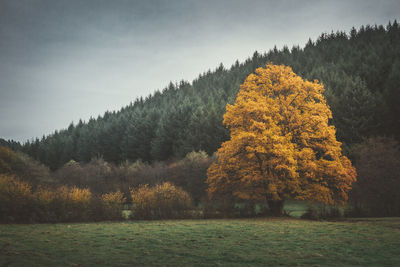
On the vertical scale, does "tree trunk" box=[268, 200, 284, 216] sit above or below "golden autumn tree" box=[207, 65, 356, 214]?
below

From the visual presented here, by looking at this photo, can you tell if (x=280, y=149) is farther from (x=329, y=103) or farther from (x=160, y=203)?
(x=329, y=103)

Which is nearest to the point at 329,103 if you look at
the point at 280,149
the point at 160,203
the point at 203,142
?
the point at 203,142

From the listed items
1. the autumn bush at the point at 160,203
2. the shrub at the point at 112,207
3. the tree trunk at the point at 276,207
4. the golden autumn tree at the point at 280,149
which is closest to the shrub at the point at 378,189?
the golden autumn tree at the point at 280,149

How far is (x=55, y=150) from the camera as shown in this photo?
4392 inches

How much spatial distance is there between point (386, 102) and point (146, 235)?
161 ft

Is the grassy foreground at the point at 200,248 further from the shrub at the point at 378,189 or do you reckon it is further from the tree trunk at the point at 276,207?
the shrub at the point at 378,189

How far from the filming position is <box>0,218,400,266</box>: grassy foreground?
28.2ft

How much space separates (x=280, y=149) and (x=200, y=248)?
11880 mm

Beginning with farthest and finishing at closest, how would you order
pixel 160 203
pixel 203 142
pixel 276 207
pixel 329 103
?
1. pixel 203 142
2. pixel 329 103
3. pixel 276 207
4. pixel 160 203

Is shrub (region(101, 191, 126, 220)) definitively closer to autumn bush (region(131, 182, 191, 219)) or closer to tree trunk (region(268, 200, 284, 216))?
autumn bush (region(131, 182, 191, 219))

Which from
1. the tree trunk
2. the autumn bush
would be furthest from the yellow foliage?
the tree trunk

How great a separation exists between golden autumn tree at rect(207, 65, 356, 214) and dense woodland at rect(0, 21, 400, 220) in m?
4.10

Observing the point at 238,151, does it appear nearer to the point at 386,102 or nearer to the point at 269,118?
the point at 269,118

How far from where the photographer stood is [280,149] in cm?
2083
